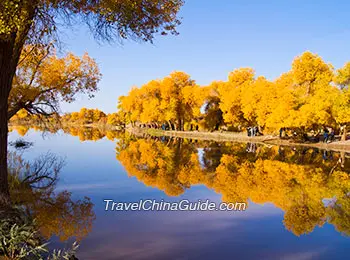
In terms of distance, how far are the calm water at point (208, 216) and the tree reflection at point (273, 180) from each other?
0.12 feet

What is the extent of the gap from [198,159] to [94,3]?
18.7m

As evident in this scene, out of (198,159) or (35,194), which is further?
(198,159)

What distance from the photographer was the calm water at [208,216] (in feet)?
26.8

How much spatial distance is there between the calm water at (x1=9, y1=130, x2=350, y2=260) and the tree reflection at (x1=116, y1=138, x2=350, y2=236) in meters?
0.04

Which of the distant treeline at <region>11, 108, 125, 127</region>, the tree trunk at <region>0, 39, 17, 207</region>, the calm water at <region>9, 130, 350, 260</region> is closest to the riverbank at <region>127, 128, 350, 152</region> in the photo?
the calm water at <region>9, 130, 350, 260</region>

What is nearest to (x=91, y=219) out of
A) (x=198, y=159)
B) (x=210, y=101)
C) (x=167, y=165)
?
(x=167, y=165)

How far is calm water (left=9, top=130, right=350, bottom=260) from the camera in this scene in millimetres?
8172

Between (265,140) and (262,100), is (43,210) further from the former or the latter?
(265,140)

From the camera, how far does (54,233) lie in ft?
28.5

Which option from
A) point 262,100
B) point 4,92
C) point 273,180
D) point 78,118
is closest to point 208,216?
point 273,180

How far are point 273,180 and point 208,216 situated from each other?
22.2 feet

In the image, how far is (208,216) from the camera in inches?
441

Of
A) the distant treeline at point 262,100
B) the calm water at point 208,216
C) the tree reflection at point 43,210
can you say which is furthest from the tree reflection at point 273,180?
the distant treeline at point 262,100

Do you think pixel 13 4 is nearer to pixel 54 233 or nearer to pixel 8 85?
pixel 8 85
